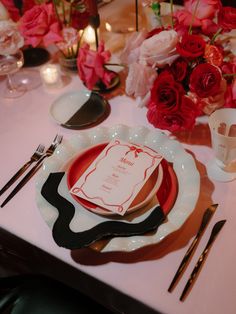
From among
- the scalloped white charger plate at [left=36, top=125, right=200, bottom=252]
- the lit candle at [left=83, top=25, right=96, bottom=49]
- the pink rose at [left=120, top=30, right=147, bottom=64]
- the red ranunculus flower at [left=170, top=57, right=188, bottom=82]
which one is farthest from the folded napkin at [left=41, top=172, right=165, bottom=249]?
the lit candle at [left=83, top=25, right=96, bottom=49]

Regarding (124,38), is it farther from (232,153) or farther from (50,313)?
(50,313)

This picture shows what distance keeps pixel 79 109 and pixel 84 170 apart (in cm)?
34

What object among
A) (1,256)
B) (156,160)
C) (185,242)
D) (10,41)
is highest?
(10,41)

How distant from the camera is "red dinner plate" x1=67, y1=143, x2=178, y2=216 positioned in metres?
0.75

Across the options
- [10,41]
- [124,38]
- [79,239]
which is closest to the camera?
[79,239]

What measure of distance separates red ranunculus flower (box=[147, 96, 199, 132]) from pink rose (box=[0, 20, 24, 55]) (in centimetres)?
55

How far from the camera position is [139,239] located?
0.71 meters

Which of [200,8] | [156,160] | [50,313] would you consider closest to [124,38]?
[200,8]

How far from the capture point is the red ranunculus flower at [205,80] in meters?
0.86

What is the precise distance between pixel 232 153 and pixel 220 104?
0.59 feet

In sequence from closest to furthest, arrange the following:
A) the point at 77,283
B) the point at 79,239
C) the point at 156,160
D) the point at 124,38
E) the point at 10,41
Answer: the point at 79,239 < the point at 156,160 < the point at 77,283 < the point at 10,41 < the point at 124,38

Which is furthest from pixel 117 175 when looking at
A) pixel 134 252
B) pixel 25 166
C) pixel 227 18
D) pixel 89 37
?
pixel 89 37

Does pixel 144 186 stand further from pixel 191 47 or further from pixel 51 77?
pixel 51 77

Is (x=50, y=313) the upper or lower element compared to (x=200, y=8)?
lower
